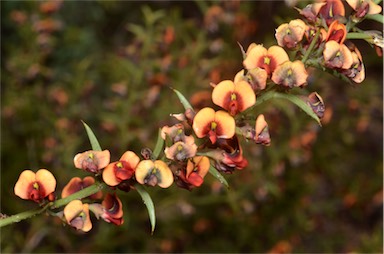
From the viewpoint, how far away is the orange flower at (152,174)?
1.25 m

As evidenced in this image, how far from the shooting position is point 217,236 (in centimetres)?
370

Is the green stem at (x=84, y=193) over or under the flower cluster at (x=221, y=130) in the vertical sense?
under

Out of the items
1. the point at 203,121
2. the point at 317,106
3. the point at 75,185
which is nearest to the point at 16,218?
the point at 75,185

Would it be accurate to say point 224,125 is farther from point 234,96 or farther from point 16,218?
point 16,218

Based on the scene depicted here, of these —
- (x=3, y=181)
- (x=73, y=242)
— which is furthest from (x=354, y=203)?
(x=3, y=181)

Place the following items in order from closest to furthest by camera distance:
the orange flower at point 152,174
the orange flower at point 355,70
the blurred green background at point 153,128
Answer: the orange flower at point 152,174 < the orange flower at point 355,70 < the blurred green background at point 153,128

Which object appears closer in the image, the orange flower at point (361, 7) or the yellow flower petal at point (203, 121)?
the yellow flower petal at point (203, 121)

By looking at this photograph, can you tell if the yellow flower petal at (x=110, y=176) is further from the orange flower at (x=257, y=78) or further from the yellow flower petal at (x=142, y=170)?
the orange flower at (x=257, y=78)

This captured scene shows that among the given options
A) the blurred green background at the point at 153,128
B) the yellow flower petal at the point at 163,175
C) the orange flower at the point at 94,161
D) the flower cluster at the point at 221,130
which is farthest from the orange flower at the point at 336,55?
the blurred green background at the point at 153,128

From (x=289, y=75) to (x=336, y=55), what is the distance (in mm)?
116

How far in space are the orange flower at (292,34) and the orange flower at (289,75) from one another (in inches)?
3.2

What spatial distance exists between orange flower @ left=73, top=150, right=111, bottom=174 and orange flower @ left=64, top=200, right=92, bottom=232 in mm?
73

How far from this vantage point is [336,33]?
52.6 inches

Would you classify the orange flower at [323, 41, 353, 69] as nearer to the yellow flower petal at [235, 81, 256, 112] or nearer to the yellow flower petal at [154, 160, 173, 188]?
the yellow flower petal at [235, 81, 256, 112]
